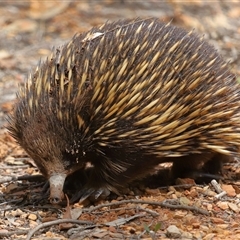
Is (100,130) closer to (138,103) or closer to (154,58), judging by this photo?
(138,103)

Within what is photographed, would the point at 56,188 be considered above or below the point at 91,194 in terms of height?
above

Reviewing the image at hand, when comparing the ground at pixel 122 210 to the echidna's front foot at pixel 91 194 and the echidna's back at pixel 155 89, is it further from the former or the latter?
the echidna's back at pixel 155 89

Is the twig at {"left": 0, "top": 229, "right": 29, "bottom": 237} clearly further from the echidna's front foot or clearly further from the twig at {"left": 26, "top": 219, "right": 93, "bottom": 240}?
the echidna's front foot

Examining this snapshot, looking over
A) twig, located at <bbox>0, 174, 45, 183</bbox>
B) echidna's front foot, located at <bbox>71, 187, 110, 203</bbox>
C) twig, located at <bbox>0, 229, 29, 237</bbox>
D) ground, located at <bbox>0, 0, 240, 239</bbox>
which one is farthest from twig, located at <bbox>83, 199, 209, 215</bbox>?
twig, located at <bbox>0, 174, 45, 183</bbox>

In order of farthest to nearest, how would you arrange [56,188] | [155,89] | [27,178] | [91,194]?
[27,178], [91,194], [155,89], [56,188]

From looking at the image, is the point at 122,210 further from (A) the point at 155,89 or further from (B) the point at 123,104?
(A) the point at 155,89

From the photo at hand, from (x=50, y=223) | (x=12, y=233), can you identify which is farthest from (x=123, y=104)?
(x=12, y=233)

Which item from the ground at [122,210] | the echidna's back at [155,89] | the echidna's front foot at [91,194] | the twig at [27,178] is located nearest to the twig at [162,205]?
the ground at [122,210]
